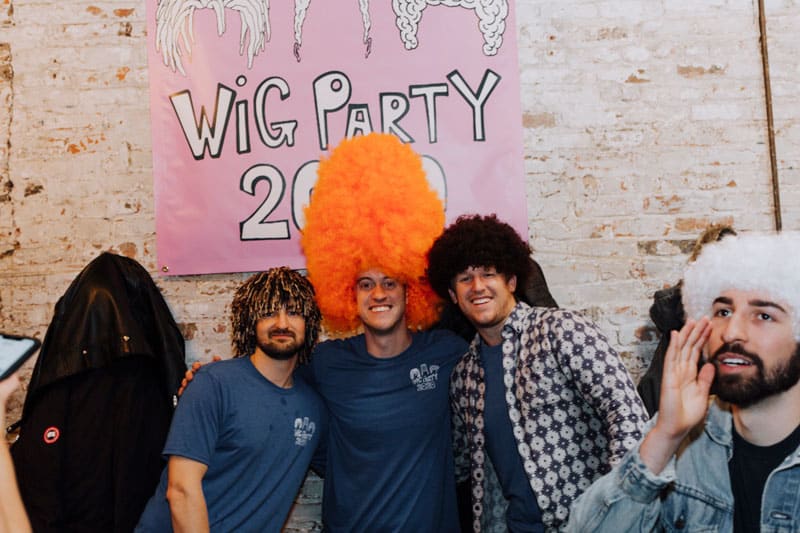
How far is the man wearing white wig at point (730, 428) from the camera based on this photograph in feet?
4.54

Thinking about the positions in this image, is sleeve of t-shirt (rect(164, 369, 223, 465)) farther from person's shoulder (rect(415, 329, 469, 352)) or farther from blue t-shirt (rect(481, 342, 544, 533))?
blue t-shirt (rect(481, 342, 544, 533))

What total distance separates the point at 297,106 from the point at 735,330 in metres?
2.21

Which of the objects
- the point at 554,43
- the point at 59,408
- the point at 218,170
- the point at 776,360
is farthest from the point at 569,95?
the point at 59,408

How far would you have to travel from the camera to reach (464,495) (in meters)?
2.46

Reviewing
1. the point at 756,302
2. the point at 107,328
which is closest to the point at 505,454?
the point at 756,302

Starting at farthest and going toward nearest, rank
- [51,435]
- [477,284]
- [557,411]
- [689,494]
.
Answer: [51,435], [477,284], [557,411], [689,494]

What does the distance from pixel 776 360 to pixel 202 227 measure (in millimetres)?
2432

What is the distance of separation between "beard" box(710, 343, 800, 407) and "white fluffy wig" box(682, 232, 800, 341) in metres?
0.07

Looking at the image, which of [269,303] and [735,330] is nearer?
[735,330]

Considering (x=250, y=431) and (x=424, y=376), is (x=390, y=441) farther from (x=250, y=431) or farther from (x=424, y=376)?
(x=250, y=431)

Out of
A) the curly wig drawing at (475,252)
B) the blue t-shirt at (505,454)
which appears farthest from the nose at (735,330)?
the curly wig drawing at (475,252)

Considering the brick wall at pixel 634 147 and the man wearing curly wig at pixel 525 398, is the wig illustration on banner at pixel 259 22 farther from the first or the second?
the man wearing curly wig at pixel 525 398

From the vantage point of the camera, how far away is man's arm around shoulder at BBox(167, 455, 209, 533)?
197 cm

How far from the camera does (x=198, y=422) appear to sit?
2090mm
